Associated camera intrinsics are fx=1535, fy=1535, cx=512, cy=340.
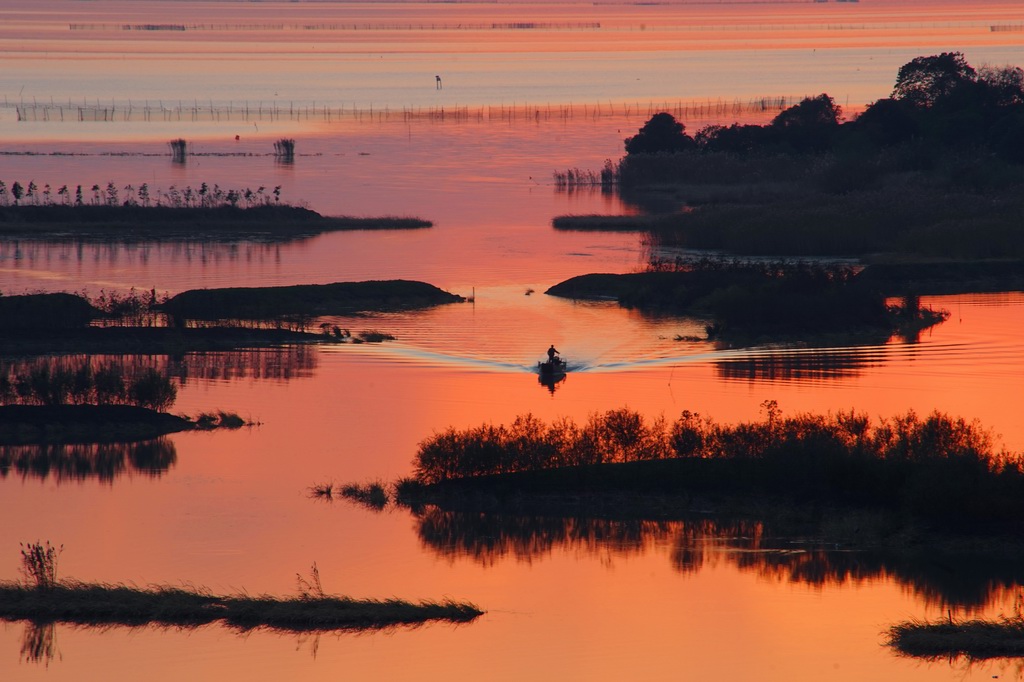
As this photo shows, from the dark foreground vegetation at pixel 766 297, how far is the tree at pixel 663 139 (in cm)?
3800

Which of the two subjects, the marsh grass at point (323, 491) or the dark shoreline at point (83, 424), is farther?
the dark shoreline at point (83, 424)

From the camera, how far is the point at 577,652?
2117cm

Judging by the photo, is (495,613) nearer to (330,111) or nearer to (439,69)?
(330,111)

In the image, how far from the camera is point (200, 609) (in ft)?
72.3

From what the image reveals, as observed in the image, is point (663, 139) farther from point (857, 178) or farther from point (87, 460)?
point (87, 460)

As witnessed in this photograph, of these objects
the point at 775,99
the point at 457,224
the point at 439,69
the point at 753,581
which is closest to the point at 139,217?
the point at 457,224

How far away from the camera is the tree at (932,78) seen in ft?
319

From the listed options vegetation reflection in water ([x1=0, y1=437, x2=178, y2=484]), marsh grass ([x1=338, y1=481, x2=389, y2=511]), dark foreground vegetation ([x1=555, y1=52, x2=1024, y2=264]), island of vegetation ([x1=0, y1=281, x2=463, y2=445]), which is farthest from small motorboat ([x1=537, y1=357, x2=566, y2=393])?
dark foreground vegetation ([x1=555, y1=52, x2=1024, y2=264])

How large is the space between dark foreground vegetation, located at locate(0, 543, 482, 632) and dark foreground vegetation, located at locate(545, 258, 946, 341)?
26.5m

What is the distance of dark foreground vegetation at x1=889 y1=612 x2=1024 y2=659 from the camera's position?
20.6 meters

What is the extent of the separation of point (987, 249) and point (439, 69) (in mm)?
136364

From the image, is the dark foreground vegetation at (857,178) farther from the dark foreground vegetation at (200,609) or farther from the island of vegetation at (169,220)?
the dark foreground vegetation at (200,609)

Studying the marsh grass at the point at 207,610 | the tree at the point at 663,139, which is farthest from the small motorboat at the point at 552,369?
the tree at the point at 663,139

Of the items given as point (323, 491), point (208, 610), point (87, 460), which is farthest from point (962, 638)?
point (87, 460)
